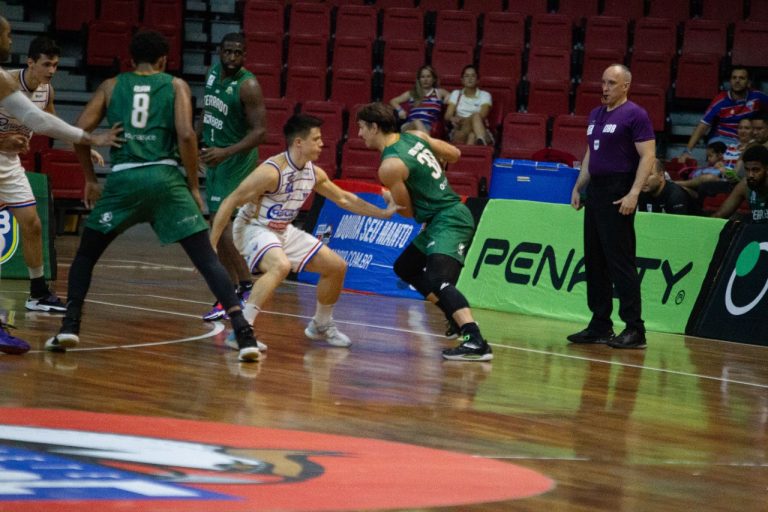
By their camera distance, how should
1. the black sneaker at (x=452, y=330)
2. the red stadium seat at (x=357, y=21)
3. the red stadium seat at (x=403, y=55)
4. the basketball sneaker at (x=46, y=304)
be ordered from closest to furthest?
1. the black sneaker at (x=452, y=330)
2. the basketball sneaker at (x=46, y=304)
3. the red stadium seat at (x=403, y=55)
4. the red stadium seat at (x=357, y=21)

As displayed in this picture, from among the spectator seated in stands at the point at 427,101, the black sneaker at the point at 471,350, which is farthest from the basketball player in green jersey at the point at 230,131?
the spectator seated in stands at the point at 427,101

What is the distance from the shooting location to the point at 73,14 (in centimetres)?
1714

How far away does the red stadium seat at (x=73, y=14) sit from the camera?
17.1 m

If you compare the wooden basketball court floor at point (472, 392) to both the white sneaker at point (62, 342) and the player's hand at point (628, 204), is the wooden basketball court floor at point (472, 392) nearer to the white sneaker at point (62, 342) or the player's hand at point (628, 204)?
the white sneaker at point (62, 342)

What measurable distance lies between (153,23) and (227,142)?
28.3 feet

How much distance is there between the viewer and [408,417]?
5430 millimetres

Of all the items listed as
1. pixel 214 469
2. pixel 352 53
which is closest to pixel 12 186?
pixel 214 469

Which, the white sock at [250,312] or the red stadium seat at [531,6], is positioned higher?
the red stadium seat at [531,6]

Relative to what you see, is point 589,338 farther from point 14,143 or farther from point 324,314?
point 14,143

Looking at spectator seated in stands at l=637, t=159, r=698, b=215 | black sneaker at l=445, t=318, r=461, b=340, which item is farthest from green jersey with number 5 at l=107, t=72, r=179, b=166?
spectator seated in stands at l=637, t=159, r=698, b=215

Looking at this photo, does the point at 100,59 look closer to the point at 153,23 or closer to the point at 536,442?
the point at 153,23

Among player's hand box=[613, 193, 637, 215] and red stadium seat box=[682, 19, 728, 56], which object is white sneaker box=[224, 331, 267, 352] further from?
red stadium seat box=[682, 19, 728, 56]

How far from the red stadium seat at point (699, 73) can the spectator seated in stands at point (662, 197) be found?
4813 millimetres

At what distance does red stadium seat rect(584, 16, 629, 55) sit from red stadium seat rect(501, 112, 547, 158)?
1788mm
